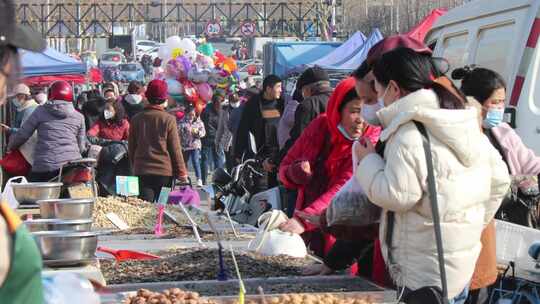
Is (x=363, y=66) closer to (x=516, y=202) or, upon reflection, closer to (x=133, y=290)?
(x=133, y=290)

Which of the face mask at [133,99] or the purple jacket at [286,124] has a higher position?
the purple jacket at [286,124]

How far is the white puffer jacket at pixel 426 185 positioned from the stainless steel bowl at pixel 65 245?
1.20 metres

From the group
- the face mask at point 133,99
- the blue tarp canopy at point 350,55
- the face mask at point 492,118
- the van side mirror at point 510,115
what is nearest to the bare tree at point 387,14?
the blue tarp canopy at point 350,55

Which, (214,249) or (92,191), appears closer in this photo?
(214,249)

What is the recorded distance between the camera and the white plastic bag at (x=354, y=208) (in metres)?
4.47

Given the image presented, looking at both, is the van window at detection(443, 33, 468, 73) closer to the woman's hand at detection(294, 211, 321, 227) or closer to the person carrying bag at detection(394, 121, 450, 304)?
the woman's hand at detection(294, 211, 321, 227)

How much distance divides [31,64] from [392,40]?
13552mm

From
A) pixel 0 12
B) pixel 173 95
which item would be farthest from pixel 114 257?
pixel 173 95

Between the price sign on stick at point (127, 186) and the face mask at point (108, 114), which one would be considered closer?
the price sign on stick at point (127, 186)

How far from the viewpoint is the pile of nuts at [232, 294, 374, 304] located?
4.36 m

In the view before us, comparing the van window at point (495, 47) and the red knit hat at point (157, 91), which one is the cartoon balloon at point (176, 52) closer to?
the red knit hat at point (157, 91)

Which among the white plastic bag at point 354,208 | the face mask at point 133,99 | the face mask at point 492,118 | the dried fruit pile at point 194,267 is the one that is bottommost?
the face mask at point 133,99

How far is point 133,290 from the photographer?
4656 mm

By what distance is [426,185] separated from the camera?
4.04 metres
